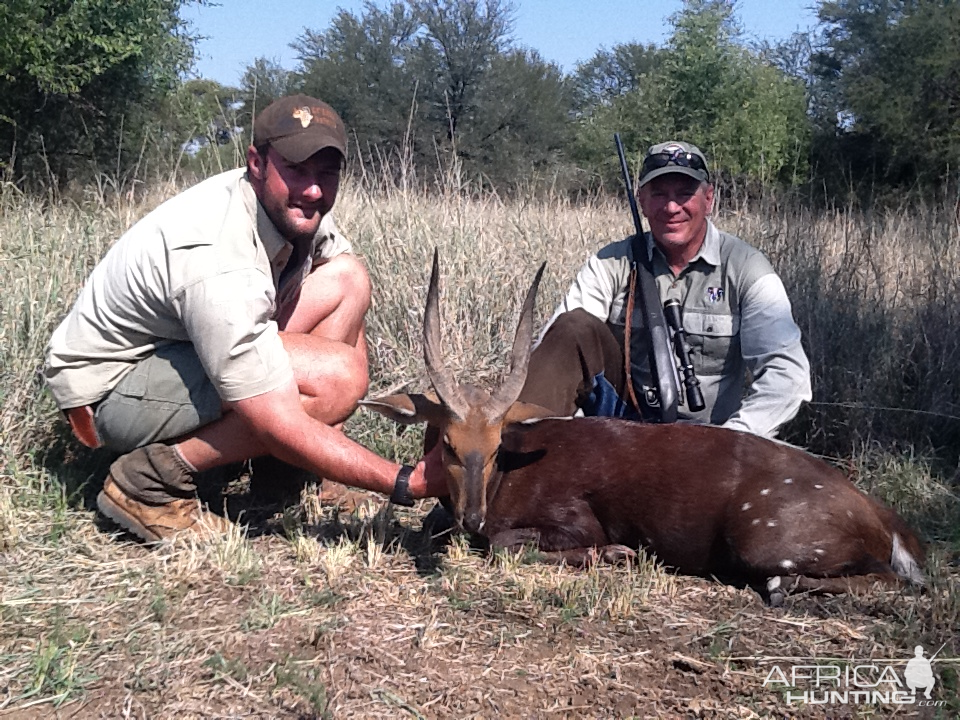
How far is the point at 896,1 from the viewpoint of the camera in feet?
71.8

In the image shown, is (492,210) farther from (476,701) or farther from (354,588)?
(476,701)

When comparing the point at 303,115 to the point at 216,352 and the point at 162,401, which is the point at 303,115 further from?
the point at 162,401

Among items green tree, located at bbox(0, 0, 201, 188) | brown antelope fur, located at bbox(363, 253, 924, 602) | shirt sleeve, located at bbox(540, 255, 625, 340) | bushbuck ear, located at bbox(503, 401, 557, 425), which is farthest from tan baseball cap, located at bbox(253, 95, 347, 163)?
green tree, located at bbox(0, 0, 201, 188)

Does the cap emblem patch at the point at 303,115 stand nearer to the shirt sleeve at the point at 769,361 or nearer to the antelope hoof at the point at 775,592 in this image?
the shirt sleeve at the point at 769,361

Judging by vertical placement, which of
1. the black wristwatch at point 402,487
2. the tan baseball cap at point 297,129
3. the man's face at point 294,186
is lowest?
the black wristwatch at point 402,487

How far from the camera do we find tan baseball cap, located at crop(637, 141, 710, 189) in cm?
443

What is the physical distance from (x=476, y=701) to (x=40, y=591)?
5.64ft

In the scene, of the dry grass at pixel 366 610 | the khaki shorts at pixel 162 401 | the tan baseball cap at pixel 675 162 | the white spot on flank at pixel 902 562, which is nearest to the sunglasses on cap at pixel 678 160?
the tan baseball cap at pixel 675 162

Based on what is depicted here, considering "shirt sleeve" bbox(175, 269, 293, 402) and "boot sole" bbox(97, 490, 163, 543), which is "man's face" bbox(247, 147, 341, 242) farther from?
"boot sole" bbox(97, 490, 163, 543)

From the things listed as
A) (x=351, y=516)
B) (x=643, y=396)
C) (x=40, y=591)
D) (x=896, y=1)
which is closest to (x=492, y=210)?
(x=643, y=396)

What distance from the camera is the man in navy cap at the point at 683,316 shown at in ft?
14.5

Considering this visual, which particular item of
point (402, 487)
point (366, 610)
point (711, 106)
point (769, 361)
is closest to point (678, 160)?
point (769, 361)

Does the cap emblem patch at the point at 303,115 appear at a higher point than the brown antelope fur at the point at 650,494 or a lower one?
higher

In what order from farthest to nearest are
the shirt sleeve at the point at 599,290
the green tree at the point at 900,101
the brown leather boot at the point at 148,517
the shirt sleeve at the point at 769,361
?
the green tree at the point at 900,101
the shirt sleeve at the point at 599,290
the shirt sleeve at the point at 769,361
the brown leather boot at the point at 148,517
